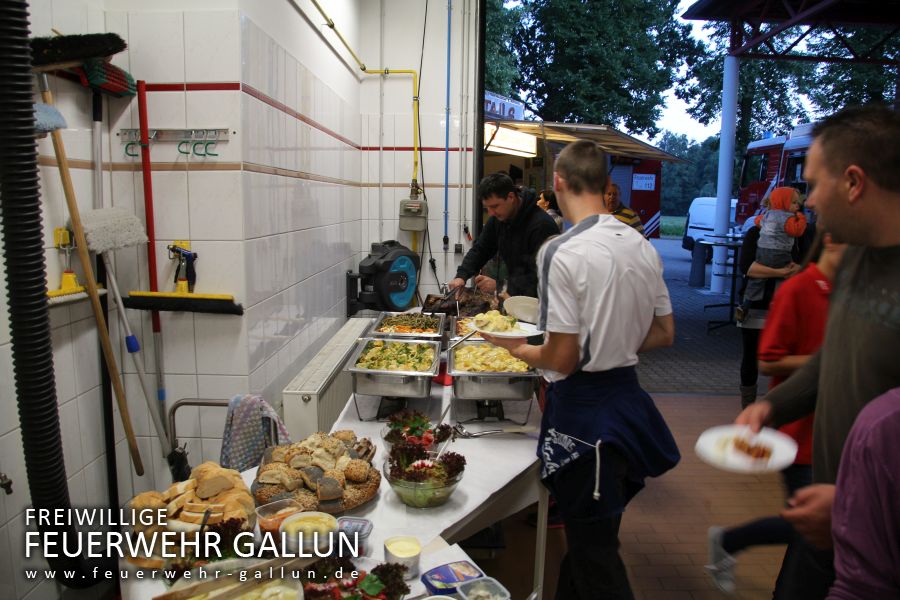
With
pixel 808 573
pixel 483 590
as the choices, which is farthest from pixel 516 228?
pixel 483 590

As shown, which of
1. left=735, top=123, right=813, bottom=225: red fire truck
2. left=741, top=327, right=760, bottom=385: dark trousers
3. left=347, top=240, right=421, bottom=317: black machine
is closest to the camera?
left=741, top=327, right=760, bottom=385: dark trousers

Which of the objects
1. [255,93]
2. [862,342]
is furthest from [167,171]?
[862,342]

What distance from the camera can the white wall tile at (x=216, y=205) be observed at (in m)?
3.02

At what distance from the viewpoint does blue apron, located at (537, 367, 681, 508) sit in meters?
2.32

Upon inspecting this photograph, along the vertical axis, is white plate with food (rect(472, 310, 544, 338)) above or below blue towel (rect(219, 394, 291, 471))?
above

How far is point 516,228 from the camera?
4.50m

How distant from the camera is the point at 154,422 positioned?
302 cm

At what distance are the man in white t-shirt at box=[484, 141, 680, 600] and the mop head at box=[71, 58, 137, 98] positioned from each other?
6.34 ft

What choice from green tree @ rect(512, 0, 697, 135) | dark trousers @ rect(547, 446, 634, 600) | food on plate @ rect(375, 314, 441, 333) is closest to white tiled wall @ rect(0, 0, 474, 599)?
food on plate @ rect(375, 314, 441, 333)

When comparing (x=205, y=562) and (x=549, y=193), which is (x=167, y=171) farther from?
(x=549, y=193)

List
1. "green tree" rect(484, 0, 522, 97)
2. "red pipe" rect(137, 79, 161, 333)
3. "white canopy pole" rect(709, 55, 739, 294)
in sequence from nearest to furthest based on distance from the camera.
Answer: "red pipe" rect(137, 79, 161, 333)
"white canopy pole" rect(709, 55, 739, 294)
"green tree" rect(484, 0, 522, 97)

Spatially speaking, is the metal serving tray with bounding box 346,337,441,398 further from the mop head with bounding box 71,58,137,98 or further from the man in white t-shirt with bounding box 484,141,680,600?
the mop head with bounding box 71,58,137,98

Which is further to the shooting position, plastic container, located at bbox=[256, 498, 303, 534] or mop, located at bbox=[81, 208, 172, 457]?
mop, located at bbox=[81, 208, 172, 457]

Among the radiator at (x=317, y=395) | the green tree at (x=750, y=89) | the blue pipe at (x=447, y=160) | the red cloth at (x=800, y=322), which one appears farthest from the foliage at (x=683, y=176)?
the red cloth at (x=800, y=322)
